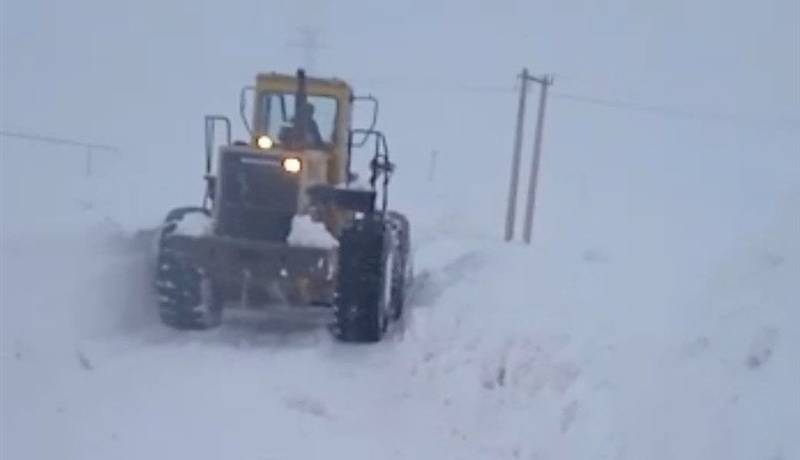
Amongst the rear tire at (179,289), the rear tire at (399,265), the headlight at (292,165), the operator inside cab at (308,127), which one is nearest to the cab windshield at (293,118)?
the operator inside cab at (308,127)

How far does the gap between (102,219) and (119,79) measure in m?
27.7

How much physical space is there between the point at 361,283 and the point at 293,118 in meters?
2.08

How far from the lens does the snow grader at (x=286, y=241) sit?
12258mm

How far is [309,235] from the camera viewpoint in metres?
12.3

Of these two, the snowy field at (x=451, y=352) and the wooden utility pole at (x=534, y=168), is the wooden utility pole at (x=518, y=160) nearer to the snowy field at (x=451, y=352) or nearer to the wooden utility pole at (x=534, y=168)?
the wooden utility pole at (x=534, y=168)

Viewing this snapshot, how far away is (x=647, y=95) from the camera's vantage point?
45.5 m

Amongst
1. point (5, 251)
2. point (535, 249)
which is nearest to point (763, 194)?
point (535, 249)

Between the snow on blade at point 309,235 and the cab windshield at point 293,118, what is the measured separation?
4.40ft

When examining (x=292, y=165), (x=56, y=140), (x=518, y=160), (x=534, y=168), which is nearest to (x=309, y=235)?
(x=292, y=165)

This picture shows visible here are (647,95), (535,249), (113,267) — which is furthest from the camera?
(647,95)

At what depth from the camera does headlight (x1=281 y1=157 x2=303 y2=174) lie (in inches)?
495

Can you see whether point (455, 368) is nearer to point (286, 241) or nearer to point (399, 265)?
point (286, 241)

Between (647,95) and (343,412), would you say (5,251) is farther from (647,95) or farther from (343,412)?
(647,95)

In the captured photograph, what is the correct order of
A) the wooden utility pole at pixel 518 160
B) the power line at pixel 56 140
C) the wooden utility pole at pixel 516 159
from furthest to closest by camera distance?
the power line at pixel 56 140 → the wooden utility pole at pixel 518 160 → the wooden utility pole at pixel 516 159
